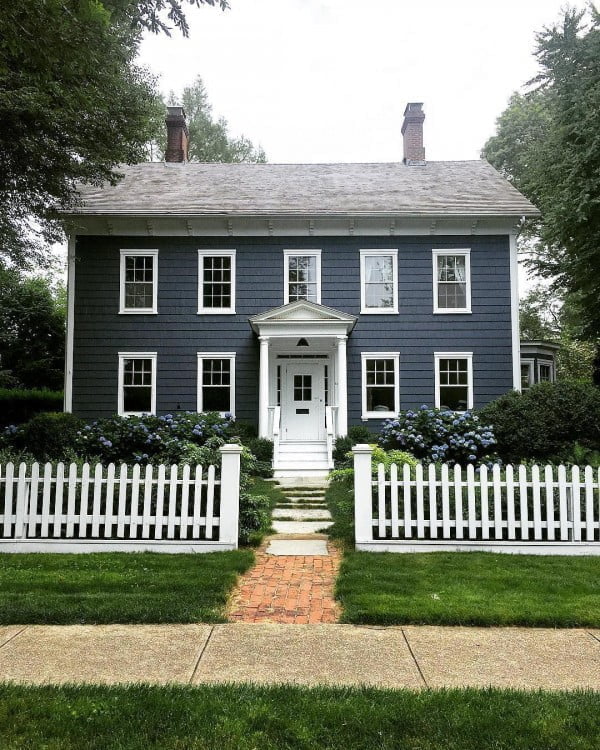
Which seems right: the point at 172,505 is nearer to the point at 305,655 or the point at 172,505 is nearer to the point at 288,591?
the point at 288,591

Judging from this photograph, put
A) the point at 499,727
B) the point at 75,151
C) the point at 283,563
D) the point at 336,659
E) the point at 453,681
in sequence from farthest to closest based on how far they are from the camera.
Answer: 1. the point at 75,151
2. the point at 283,563
3. the point at 336,659
4. the point at 453,681
5. the point at 499,727

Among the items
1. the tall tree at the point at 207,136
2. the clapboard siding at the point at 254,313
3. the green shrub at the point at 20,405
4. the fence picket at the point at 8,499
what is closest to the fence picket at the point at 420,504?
the fence picket at the point at 8,499

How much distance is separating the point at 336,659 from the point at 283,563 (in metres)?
2.69

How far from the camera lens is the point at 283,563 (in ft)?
20.5

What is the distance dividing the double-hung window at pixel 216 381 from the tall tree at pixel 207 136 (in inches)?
867

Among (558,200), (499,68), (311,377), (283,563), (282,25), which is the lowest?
(283,563)

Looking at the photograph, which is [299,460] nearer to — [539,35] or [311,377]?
[311,377]

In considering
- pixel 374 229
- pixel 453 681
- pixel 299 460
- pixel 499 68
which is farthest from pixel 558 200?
pixel 453 681

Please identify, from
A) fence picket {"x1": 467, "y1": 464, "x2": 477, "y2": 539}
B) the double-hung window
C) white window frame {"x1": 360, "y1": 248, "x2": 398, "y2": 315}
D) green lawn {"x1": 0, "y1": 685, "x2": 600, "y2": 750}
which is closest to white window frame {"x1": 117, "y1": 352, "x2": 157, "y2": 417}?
the double-hung window

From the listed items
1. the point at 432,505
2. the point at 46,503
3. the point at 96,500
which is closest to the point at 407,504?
the point at 432,505

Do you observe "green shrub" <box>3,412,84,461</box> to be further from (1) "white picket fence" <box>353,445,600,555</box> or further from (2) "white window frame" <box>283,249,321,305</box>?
(1) "white picket fence" <box>353,445,600,555</box>

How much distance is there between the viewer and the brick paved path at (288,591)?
4.50m

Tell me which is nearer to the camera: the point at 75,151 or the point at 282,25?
the point at 282,25

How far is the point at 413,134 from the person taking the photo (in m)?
19.4
